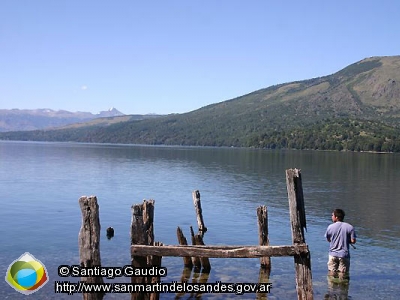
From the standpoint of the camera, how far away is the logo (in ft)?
50.5

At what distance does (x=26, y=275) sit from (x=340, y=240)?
11.5 metres

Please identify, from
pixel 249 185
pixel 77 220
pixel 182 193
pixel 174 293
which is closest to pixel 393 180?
pixel 249 185

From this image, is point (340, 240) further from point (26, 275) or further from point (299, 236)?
point (26, 275)

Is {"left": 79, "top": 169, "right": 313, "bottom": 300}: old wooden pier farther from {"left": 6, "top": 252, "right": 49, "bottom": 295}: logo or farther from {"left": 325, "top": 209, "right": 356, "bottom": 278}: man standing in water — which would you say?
{"left": 325, "top": 209, "right": 356, "bottom": 278}: man standing in water

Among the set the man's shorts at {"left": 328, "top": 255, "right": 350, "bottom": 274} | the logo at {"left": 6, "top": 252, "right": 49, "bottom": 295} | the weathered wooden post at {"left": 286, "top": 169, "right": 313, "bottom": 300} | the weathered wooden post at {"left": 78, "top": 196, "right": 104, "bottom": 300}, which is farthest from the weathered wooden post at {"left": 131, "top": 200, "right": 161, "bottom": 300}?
the man's shorts at {"left": 328, "top": 255, "right": 350, "bottom": 274}

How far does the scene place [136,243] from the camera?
14.7m

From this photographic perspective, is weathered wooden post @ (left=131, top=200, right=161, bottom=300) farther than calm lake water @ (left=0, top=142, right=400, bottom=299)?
No

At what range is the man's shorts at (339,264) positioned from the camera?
1872cm

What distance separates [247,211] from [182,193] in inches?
532

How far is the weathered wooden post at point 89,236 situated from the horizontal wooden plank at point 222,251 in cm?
118

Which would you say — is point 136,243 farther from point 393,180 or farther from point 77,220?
point 393,180

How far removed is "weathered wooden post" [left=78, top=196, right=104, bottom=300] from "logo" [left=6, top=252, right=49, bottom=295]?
236 centimetres

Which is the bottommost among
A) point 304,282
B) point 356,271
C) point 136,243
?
point 356,271

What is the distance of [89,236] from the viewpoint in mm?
13836
